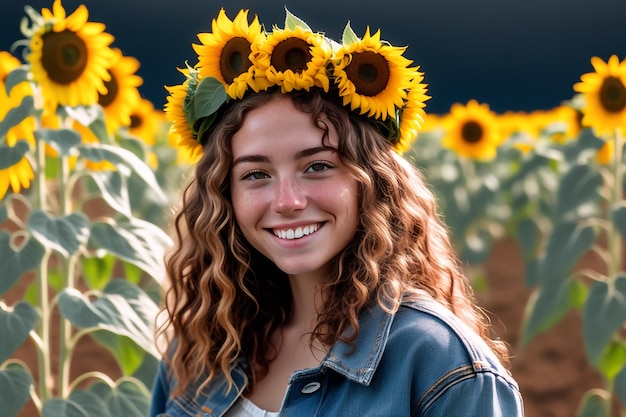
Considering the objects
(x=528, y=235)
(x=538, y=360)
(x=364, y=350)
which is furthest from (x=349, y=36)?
(x=538, y=360)

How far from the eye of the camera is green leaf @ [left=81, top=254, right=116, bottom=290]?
2.93 meters

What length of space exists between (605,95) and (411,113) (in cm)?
183

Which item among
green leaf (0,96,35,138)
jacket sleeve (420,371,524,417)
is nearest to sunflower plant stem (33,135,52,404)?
green leaf (0,96,35,138)

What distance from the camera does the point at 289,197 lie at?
182 centimetres

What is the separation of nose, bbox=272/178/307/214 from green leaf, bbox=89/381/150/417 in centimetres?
101

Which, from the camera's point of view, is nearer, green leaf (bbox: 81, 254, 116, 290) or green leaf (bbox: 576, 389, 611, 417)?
green leaf (bbox: 81, 254, 116, 290)

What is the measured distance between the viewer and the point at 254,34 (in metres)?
1.99

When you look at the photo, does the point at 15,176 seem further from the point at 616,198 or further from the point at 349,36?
the point at 616,198

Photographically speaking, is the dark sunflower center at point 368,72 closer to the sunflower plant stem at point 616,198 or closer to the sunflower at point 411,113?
the sunflower at point 411,113

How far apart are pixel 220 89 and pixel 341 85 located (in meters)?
0.29

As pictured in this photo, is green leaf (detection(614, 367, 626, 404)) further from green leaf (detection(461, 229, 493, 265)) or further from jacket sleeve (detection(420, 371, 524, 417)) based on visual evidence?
green leaf (detection(461, 229, 493, 265))

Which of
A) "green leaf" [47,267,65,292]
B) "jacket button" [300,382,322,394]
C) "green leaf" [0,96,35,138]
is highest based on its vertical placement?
"green leaf" [0,96,35,138]

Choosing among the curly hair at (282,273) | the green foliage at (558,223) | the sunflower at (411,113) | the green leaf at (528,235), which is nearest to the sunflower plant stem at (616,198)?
the green foliage at (558,223)

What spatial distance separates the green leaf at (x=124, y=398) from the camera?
2.58 meters
